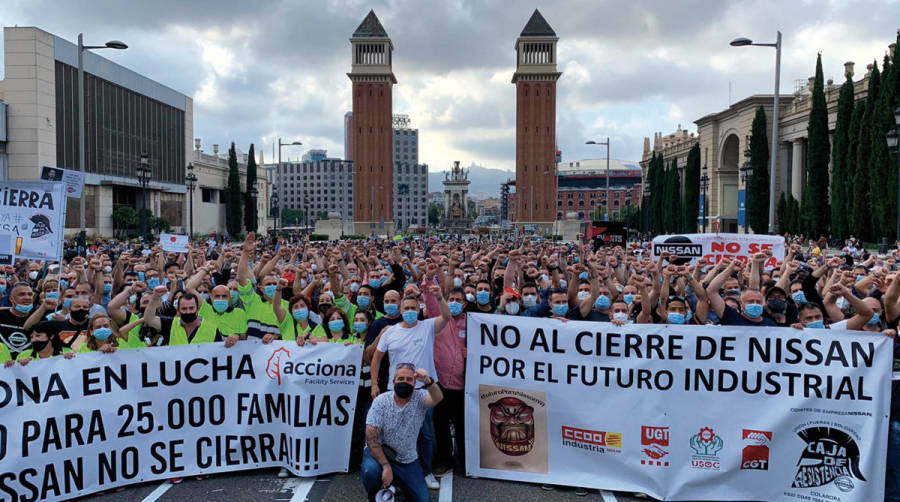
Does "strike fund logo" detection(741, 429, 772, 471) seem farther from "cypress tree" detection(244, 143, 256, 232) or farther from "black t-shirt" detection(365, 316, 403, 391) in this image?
"cypress tree" detection(244, 143, 256, 232)

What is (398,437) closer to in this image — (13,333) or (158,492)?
(158,492)

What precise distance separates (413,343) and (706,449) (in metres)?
2.79

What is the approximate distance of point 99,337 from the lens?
6293 millimetres

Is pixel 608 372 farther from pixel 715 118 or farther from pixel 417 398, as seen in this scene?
pixel 715 118

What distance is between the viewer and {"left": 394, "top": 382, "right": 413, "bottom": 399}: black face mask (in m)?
5.37

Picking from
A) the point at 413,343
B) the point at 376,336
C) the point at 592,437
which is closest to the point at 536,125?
the point at 376,336

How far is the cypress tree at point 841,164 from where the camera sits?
116 feet

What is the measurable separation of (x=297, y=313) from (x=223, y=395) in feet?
4.01

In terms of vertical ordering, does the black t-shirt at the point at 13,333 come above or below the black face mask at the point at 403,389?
above

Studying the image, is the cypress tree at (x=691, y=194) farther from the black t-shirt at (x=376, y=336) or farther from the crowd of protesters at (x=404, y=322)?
the black t-shirt at (x=376, y=336)

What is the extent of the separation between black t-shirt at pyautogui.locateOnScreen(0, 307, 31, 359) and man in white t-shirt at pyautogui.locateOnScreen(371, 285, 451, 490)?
3.74m

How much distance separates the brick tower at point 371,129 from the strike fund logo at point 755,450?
3628 inches

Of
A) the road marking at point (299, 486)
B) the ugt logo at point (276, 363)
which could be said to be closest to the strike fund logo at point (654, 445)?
the road marking at point (299, 486)

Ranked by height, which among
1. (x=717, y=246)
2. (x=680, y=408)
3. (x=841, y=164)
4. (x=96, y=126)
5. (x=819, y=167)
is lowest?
(x=680, y=408)
